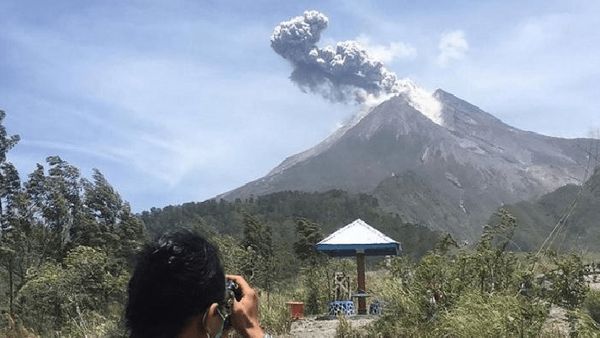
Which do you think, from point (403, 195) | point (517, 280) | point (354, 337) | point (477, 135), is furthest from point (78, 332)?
point (477, 135)

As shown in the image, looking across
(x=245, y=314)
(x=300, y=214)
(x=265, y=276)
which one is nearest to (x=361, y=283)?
(x=265, y=276)

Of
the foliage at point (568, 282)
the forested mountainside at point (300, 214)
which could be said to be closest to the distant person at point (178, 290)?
the foliage at point (568, 282)

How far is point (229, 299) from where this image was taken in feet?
3.70

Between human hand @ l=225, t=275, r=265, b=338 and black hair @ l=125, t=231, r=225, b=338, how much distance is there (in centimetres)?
6

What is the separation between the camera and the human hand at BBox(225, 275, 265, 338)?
45.6 inches

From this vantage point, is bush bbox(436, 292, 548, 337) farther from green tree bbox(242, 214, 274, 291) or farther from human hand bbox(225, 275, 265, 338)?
green tree bbox(242, 214, 274, 291)

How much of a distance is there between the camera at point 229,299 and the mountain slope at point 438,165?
118543mm

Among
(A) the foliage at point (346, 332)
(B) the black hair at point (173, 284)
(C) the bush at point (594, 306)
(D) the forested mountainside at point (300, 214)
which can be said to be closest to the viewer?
(B) the black hair at point (173, 284)

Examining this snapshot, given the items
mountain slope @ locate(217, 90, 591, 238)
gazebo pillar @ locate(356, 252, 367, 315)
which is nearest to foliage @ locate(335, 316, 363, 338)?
gazebo pillar @ locate(356, 252, 367, 315)

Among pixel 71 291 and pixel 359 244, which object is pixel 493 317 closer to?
pixel 71 291

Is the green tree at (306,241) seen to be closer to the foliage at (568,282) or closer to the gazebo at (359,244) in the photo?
the gazebo at (359,244)

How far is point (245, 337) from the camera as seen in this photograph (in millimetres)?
1173

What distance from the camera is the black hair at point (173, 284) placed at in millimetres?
1071

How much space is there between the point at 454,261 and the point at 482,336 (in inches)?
81.5
